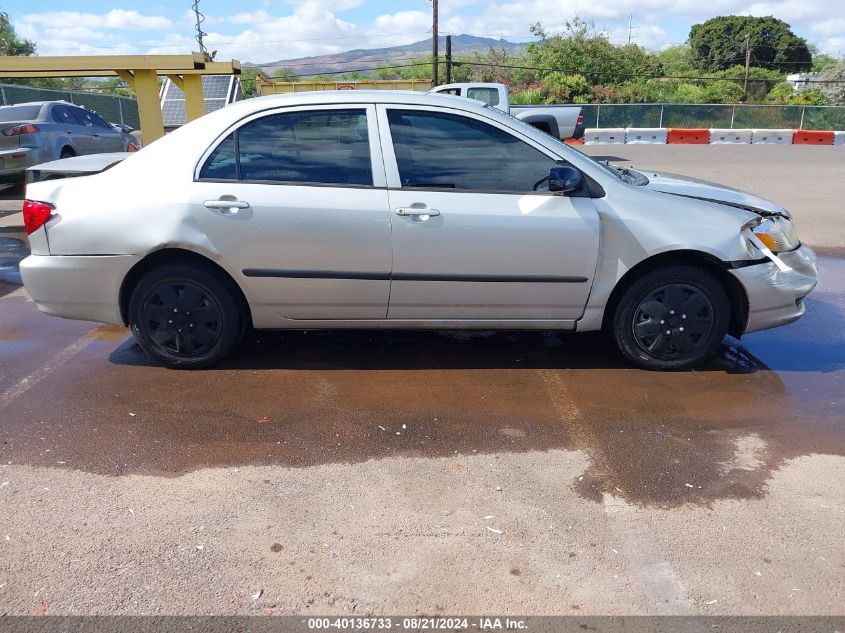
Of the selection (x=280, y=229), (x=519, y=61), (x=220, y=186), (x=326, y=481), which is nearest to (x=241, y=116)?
(x=220, y=186)

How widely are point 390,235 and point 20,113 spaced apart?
959cm

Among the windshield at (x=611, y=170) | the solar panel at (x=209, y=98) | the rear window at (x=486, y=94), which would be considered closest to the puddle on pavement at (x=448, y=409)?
the windshield at (x=611, y=170)

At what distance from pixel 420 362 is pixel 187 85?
226 inches

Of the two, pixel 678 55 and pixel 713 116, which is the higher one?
pixel 678 55

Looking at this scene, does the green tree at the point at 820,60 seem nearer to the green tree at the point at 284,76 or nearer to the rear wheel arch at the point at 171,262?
the green tree at the point at 284,76

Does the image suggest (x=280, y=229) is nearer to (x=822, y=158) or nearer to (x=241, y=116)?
(x=241, y=116)

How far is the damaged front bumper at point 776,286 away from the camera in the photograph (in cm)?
423

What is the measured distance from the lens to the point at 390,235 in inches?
161

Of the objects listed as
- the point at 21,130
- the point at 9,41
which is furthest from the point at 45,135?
the point at 9,41

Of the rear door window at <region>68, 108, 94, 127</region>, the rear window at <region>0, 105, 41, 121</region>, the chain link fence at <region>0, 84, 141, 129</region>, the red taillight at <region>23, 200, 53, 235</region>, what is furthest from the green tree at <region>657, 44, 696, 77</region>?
the red taillight at <region>23, 200, 53, 235</region>

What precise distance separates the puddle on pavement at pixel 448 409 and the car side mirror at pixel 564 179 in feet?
4.00

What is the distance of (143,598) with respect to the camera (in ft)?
8.10

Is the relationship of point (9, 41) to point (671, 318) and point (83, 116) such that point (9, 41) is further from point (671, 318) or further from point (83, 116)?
point (671, 318)

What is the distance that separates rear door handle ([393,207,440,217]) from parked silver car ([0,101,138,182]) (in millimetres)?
8441
